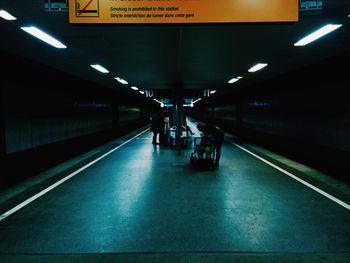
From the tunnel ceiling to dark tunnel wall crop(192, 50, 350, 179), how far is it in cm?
81

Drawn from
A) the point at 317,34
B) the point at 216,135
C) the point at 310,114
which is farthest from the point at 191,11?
the point at 310,114

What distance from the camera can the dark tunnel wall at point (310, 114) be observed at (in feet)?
31.5

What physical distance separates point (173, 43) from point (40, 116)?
6.52m

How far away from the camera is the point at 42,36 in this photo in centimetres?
692

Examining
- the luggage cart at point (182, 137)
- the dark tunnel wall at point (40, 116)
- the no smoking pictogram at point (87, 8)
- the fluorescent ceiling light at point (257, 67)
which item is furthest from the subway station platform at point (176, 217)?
the luggage cart at point (182, 137)

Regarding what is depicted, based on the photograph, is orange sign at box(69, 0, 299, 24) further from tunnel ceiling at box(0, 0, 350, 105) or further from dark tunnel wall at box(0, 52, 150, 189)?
dark tunnel wall at box(0, 52, 150, 189)

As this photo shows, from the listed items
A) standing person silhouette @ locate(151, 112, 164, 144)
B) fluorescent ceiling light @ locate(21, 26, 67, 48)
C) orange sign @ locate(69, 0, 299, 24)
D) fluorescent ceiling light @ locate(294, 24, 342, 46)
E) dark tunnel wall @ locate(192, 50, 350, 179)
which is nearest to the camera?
orange sign @ locate(69, 0, 299, 24)

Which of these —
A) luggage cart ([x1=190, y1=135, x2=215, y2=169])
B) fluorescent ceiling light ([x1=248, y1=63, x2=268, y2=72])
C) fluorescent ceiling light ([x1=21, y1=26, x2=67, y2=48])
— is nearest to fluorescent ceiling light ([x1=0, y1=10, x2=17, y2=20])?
fluorescent ceiling light ([x1=21, y1=26, x2=67, y2=48])

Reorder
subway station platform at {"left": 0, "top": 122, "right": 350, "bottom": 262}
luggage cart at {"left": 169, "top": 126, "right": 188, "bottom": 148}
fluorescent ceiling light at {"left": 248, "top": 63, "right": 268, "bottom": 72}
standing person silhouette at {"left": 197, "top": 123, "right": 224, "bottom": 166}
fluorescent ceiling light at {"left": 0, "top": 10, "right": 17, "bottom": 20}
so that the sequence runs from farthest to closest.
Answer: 1. luggage cart at {"left": 169, "top": 126, "right": 188, "bottom": 148}
2. fluorescent ceiling light at {"left": 248, "top": 63, "right": 268, "bottom": 72}
3. standing person silhouette at {"left": 197, "top": 123, "right": 224, "bottom": 166}
4. fluorescent ceiling light at {"left": 0, "top": 10, "right": 17, "bottom": 20}
5. subway station platform at {"left": 0, "top": 122, "right": 350, "bottom": 262}

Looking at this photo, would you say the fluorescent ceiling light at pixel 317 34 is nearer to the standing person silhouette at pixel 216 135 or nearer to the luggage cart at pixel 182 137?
the standing person silhouette at pixel 216 135

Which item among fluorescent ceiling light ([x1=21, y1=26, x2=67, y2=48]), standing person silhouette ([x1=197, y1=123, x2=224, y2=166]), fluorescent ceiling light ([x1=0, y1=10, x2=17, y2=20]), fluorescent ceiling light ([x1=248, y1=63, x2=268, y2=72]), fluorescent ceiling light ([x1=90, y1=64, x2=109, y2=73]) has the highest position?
fluorescent ceiling light ([x1=248, y1=63, x2=268, y2=72])

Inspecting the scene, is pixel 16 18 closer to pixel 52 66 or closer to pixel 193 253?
pixel 193 253

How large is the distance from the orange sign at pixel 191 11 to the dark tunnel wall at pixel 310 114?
20.5ft

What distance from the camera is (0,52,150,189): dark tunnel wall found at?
9.07m
